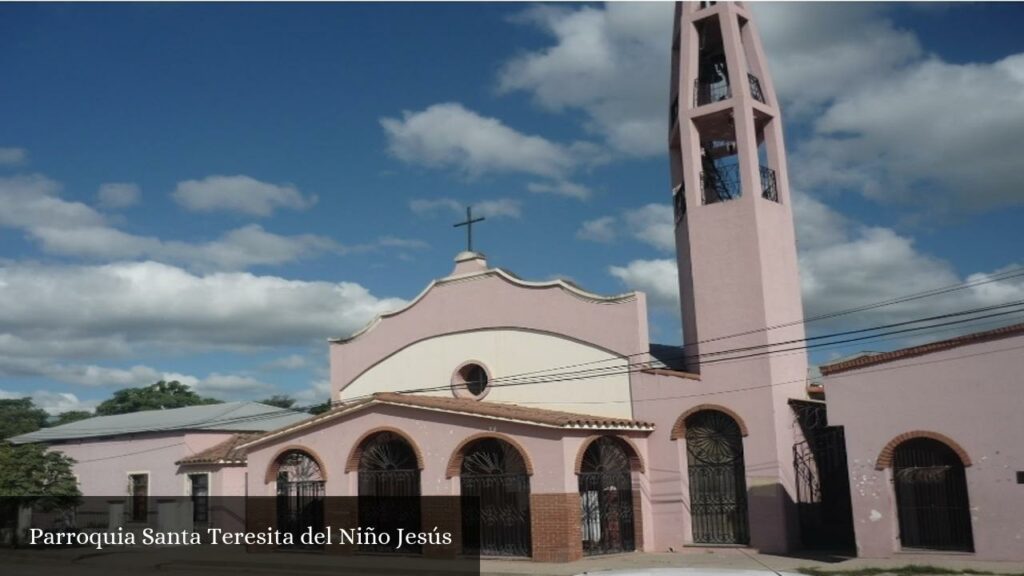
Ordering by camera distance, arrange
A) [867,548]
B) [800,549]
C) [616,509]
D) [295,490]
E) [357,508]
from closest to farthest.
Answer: [867,548] < [800,549] < [616,509] < [357,508] < [295,490]

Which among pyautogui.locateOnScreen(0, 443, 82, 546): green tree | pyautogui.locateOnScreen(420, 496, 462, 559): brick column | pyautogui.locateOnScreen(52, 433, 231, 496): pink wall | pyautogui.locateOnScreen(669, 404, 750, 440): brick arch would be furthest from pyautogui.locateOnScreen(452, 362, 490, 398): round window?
pyautogui.locateOnScreen(0, 443, 82, 546): green tree

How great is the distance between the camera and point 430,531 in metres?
22.0

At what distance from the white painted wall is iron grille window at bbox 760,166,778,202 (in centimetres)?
503

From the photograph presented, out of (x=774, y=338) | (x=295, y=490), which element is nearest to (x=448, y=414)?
(x=295, y=490)

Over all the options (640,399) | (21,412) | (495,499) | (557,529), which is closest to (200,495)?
(495,499)

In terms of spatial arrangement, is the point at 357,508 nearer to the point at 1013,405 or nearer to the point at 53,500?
the point at 53,500

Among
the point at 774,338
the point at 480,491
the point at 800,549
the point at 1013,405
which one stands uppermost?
the point at 774,338

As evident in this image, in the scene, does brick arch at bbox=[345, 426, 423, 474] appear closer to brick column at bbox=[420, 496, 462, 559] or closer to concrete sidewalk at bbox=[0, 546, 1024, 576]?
brick column at bbox=[420, 496, 462, 559]

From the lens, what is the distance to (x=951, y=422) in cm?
1761

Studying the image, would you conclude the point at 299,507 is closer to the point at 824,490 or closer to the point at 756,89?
the point at 824,490

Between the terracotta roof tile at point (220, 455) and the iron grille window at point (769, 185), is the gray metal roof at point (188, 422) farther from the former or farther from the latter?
the iron grille window at point (769, 185)

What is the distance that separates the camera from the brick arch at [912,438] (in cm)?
1744

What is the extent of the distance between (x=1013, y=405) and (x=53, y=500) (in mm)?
25627

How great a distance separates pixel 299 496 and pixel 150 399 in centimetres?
5211
